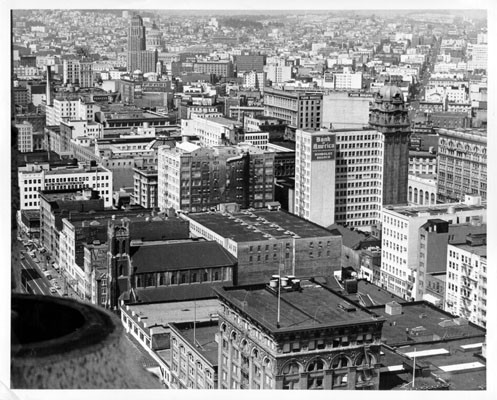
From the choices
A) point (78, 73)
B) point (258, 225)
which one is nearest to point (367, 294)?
point (258, 225)

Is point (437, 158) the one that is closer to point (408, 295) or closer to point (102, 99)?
point (408, 295)

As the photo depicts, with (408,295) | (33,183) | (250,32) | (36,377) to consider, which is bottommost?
(408,295)

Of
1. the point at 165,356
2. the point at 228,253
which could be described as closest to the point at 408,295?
the point at 228,253

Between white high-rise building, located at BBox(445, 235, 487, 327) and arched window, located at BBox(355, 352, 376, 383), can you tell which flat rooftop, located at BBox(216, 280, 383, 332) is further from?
white high-rise building, located at BBox(445, 235, 487, 327)

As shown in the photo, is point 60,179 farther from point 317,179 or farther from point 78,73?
point 78,73

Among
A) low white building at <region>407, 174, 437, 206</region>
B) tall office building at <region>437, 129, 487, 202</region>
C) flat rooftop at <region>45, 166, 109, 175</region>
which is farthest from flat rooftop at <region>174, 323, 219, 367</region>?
low white building at <region>407, 174, 437, 206</region>
